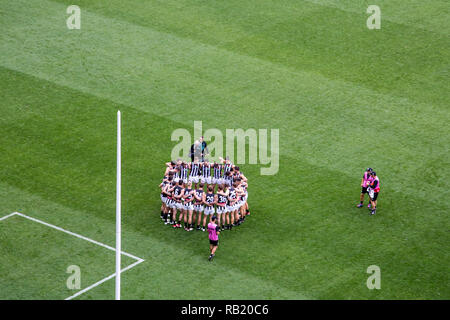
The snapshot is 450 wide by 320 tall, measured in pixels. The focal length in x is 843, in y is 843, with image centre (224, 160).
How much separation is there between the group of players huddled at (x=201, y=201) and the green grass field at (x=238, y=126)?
0.41 m

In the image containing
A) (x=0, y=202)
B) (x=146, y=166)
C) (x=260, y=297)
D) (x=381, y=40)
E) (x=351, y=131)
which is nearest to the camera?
(x=260, y=297)

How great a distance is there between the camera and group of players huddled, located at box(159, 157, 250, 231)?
26047mm

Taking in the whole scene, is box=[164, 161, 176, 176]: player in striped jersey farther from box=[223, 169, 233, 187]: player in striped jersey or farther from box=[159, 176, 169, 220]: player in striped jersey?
box=[223, 169, 233, 187]: player in striped jersey

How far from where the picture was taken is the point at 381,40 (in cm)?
3859

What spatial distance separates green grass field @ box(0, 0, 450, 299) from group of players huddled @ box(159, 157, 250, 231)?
0.41 m

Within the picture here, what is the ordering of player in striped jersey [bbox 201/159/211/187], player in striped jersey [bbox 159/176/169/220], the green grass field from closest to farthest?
the green grass field < player in striped jersey [bbox 159/176/169/220] < player in striped jersey [bbox 201/159/211/187]

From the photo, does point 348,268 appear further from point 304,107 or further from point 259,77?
point 259,77

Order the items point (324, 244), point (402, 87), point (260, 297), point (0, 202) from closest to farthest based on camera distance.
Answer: point (260, 297) < point (324, 244) < point (0, 202) < point (402, 87)

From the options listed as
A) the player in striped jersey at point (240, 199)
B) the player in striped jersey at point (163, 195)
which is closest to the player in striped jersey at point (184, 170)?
the player in striped jersey at point (163, 195)

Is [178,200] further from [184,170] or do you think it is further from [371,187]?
[371,187]

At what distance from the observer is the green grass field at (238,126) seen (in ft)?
80.2

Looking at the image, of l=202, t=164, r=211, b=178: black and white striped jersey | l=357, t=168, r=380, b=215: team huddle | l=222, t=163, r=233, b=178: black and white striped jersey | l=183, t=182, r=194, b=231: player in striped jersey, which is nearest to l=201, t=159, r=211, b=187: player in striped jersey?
l=202, t=164, r=211, b=178: black and white striped jersey

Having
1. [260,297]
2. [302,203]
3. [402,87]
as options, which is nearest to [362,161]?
[302,203]

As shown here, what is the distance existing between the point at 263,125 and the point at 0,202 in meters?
10.4
